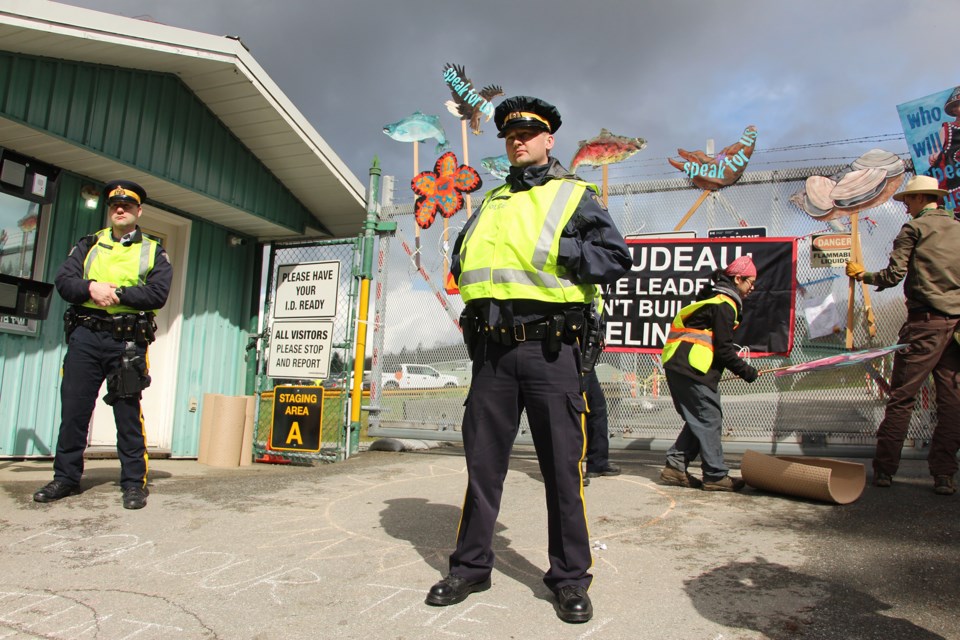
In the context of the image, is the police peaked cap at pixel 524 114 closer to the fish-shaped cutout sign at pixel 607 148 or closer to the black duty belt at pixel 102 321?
the black duty belt at pixel 102 321

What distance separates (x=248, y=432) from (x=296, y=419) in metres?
0.54

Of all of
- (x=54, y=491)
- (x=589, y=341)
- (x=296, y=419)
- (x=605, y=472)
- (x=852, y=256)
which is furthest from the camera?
(x=296, y=419)

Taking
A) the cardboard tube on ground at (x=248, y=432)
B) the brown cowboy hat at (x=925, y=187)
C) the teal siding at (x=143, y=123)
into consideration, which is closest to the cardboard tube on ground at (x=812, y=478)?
the brown cowboy hat at (x=925, y=187)

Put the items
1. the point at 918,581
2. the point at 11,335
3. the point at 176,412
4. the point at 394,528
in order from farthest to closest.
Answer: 1. the point at 176,412
2. the point at 11,335
3. the point at 394,528
4. the point at 918,581

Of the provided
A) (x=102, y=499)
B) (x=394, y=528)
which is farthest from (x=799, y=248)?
(x=102, y=499)

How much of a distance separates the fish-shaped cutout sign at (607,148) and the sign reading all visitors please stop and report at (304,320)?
9.51 ft

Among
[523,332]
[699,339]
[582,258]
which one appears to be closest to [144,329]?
[523,332]

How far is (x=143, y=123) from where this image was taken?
6379mm

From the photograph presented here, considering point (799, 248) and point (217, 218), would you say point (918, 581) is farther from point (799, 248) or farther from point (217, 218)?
point (217, 218)

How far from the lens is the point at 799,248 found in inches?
250

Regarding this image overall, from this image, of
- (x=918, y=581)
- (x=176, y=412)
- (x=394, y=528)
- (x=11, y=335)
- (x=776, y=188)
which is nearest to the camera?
(x=918, y=581)

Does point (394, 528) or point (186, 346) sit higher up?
point (186, 346)

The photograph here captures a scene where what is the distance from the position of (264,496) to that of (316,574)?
81.6 inches

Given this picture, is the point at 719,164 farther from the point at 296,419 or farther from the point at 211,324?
the point at 211,324
